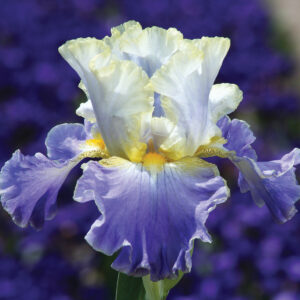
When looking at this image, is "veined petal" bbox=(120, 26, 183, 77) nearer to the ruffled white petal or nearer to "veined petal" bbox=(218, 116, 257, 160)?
the ruffled white petal

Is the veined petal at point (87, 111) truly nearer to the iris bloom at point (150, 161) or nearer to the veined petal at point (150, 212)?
the iris bloom at point (150, 161)

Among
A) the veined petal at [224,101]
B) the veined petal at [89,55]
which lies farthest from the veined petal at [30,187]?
the veined petal at [224,101]

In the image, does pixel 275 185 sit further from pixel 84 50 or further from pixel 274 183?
pixel 84 50

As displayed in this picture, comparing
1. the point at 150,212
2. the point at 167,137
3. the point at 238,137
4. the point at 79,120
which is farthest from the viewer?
the point at 79,120

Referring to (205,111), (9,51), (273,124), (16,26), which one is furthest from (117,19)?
(205,111)

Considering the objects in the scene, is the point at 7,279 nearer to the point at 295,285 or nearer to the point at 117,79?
the point at 295,285

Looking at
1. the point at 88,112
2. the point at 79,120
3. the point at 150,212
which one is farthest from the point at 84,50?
the point at 79,120

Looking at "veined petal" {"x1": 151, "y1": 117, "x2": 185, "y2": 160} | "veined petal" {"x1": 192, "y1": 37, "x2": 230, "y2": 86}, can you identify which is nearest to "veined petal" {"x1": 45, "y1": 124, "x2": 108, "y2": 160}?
"veined petal" {"x1": 151, "y1": 117, "x2": 185, "y2": 160}
